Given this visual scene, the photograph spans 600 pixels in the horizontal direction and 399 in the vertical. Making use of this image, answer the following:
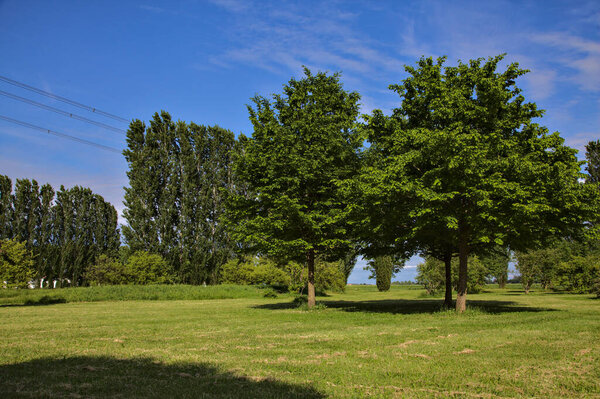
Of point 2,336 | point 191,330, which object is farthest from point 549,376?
point 2,336

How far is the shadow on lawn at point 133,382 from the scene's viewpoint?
5.41 meters

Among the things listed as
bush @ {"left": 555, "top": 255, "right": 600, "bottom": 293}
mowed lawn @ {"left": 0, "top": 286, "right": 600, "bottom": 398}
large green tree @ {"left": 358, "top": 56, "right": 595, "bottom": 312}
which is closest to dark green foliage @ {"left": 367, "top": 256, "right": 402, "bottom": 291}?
bush @ {"left": 555, "top": 255, "right": 600, "bottom": 293}

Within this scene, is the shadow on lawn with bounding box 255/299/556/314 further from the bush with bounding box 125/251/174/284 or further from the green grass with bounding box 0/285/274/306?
the bush with bounding box 125/251/174/284

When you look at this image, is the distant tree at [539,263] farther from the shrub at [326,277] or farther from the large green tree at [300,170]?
the large green tree at [300,170]

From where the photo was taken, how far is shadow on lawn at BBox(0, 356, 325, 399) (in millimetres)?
5414

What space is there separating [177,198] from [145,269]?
1006 cm

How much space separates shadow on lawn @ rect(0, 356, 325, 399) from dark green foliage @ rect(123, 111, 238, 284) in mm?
40470

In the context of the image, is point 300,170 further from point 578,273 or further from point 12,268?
point 578,273

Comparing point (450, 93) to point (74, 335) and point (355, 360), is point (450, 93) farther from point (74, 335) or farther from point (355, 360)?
point (74, 335)

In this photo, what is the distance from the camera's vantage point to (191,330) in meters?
12.7

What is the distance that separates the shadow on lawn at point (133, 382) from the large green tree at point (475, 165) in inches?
412

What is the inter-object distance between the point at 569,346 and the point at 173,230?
4416 centimetres

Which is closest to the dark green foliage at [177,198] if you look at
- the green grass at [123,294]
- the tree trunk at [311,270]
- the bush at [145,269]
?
the bush at [145,269]

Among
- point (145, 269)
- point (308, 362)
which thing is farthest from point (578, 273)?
point (145, 269)
